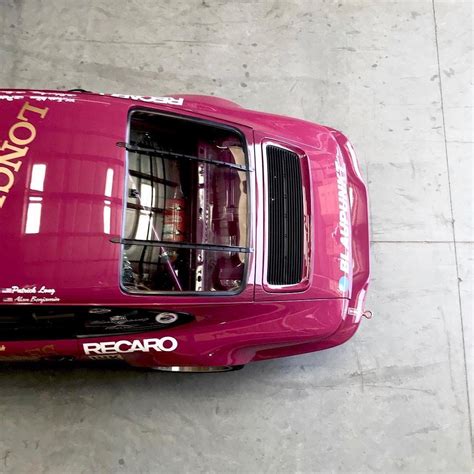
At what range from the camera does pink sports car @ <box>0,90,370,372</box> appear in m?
2.39

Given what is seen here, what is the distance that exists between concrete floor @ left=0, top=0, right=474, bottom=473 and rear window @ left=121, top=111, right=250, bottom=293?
1043 mm

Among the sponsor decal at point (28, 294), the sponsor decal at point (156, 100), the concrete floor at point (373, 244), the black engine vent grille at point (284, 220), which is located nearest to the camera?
the sponsor decal at point (28, 294)

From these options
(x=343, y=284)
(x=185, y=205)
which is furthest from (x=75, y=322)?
(x=343, y=284)

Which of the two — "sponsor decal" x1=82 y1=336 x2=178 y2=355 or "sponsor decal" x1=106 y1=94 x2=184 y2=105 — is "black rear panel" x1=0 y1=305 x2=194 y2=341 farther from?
"sponsor decal" x1=106 y1=94 x2=184 y2=105

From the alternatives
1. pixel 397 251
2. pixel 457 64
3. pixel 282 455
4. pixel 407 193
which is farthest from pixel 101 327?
pixel 457 64

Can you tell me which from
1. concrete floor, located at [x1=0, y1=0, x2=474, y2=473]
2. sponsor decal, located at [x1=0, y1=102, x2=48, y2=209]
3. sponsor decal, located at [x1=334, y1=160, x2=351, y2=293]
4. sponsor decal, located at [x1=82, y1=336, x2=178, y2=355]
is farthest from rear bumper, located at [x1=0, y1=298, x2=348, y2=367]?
sponsor decal, located at [x1=0, y1=102, x2=48, y2=209]

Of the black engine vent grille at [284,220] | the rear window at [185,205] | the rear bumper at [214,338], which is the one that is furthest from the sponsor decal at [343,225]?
the rear window at [185,205]

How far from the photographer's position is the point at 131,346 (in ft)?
8.84

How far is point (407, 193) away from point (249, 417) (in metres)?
1.97

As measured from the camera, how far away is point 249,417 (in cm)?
338

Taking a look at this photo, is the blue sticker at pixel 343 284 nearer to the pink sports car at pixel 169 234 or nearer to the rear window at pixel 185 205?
the pink sports car at pixel 169 234

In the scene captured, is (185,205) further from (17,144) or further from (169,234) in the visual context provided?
(17,144)

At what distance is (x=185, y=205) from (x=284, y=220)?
55 centimetres

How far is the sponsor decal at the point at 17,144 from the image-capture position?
239 centimetres
